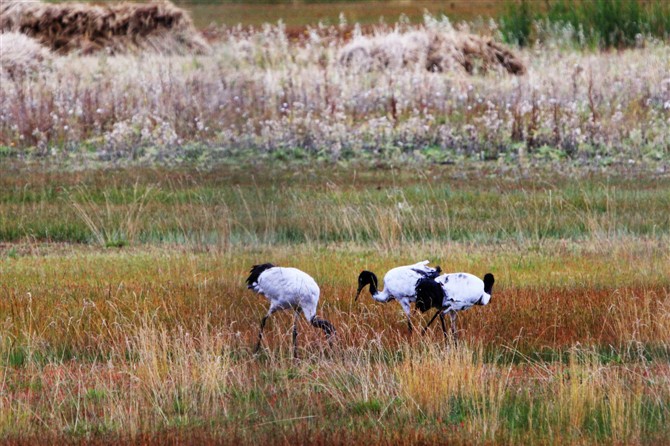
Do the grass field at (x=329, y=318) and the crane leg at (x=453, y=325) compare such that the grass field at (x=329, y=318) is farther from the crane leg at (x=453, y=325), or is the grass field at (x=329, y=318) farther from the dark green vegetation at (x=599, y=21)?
the dark green vegetation at (x=599, y=21)

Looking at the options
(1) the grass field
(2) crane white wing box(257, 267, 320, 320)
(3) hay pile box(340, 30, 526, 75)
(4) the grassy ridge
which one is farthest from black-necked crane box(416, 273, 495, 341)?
(3) hay pile box(340, 30, 526, 75)

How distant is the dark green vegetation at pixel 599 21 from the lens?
33406mm

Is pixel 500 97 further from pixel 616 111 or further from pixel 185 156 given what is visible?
pixel 185 156

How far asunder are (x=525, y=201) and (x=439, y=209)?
1.44m

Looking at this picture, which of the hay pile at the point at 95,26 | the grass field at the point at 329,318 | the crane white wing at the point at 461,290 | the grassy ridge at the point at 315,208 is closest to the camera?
the grass field at the point at 329,318

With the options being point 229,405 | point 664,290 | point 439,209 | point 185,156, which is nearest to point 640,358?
point 664,290

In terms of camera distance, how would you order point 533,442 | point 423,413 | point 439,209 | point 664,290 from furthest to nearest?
point 439,209, point 664,290, point 423,413, point 533,442

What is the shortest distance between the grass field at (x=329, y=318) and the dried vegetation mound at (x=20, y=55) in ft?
33.2

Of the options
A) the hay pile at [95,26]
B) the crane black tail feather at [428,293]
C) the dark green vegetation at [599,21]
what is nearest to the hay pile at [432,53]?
the dark green vegetation at [599,21]

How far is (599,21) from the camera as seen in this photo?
34.0 m

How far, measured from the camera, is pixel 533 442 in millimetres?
6922

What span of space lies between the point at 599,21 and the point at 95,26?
1410cm

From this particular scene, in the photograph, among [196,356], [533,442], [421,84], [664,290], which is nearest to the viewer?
[533,442]

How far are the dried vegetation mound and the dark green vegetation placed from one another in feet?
45.5
